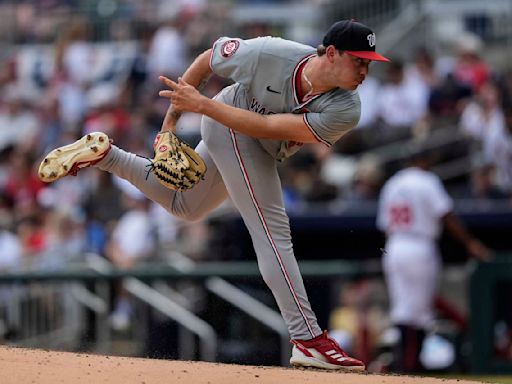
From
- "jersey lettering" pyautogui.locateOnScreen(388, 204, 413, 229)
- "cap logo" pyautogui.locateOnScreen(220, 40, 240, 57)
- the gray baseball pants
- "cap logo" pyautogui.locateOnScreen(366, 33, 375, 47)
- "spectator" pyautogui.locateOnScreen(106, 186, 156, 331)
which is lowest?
"spectator" pyautogui.locateOnScreen(106, 186, 156, 331)

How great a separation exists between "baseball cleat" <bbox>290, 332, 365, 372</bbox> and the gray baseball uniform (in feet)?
0.16


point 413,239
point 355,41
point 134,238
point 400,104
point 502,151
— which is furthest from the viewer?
point 400,104

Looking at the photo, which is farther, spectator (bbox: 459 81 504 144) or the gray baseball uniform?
spectator (bbox: 459 81 504 144)

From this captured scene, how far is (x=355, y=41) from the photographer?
6.80 m

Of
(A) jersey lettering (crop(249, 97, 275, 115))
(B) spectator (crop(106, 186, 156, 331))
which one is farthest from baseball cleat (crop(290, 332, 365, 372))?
(B) spectator (crop(106, 186, 156, 331))

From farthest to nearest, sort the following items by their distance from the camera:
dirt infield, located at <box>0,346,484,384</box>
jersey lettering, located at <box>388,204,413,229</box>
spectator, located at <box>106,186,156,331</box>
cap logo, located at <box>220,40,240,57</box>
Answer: spectator, located at <box>106,186,156,331</box>
jersey lettering, located at <box>388,204,413,229</box>
cap logo, located at <box>220,40,240,57</box>
dirt infield, located at <box>0,346,484,384</box>

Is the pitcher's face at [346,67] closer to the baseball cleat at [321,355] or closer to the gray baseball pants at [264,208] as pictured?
the gray baseball pants at [264,208]

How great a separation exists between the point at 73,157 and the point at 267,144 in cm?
104

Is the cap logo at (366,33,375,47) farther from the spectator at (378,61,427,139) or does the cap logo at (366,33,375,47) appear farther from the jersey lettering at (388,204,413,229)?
the spectator at (378,61,427,139)

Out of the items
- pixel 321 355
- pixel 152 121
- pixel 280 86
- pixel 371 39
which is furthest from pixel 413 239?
pixel 371 39

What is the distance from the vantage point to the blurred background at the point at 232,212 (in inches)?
472

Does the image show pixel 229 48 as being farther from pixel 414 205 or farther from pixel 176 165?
pixel 414 205

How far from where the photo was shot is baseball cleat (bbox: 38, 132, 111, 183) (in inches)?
286

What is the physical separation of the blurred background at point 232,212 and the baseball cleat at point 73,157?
4.33 m
